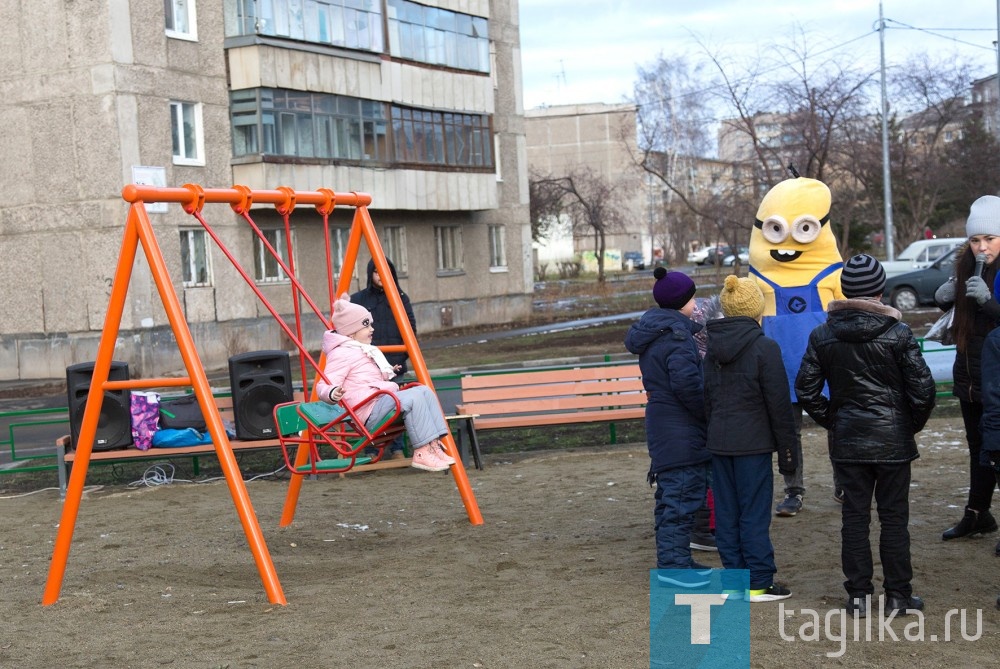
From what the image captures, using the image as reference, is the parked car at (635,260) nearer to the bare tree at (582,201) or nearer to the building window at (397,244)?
the bare tree at (582,201)

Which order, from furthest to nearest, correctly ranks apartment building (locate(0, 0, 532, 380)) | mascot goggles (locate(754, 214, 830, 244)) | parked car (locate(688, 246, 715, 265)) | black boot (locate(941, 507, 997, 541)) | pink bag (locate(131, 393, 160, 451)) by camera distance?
parked car (locate(688, 246, 715, 265)), apartment building (locate(0, 0, 532, 380)), pink bag (locate(131, 393, 160, 451)), mascot goggles (locate(754, 214, 830, 244)), black boot (locate(941, 507, 997, 541))

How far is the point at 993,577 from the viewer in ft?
20.1

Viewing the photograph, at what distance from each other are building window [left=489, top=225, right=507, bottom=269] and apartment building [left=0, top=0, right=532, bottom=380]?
3.81 m

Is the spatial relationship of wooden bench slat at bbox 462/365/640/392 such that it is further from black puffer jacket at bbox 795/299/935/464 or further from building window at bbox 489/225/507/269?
building window at bbox 489/225/507/269

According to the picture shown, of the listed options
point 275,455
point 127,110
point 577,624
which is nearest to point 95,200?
point 127,110

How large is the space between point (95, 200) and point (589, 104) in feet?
247

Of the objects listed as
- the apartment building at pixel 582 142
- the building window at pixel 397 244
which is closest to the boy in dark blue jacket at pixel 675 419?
the building window at pixel 397 244

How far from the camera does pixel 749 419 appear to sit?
19.2 ft

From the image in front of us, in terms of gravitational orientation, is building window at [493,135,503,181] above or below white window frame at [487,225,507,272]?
above

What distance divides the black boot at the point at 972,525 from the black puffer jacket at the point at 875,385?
170 centimetres

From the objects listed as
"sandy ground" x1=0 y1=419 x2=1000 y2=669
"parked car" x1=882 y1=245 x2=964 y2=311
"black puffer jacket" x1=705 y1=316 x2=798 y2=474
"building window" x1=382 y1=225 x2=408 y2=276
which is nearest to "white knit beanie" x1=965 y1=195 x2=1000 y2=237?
"black puffer jacket" x1=705 y1=316 x2=798 y2=474

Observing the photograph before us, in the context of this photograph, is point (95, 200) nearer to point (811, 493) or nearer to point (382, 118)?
point (382, 118)

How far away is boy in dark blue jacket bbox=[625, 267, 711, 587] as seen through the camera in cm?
620

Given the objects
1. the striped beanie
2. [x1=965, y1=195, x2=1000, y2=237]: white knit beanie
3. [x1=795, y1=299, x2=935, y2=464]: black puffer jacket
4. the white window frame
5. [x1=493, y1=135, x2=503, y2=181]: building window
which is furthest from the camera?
[x1=493, y1=135, x2=503, y2=181]: building window
